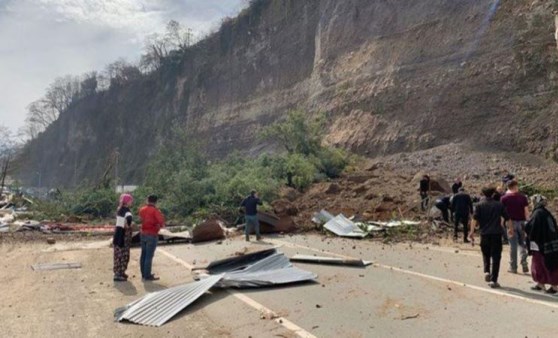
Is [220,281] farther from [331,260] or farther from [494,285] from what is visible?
[494,285]

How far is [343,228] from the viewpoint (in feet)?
53.6

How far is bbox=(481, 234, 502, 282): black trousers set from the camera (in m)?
8.10

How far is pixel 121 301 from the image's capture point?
8.24 metres

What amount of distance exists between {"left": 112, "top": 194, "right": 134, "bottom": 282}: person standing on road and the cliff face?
24125 millimetres

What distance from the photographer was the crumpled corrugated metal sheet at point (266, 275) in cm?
863

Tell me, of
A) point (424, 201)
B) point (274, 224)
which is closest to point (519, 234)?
point (274, 224)

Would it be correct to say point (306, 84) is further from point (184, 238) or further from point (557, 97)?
point (184, 238)

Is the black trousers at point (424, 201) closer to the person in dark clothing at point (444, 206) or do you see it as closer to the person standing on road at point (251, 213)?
the person in dark clothing at point (444, 206)

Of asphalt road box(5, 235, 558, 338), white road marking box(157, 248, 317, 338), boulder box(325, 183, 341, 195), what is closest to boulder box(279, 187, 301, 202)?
boulder box(325, 183, 341, 195)

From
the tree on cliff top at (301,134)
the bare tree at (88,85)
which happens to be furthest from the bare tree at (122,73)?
the tree on cliff top at (301,134)

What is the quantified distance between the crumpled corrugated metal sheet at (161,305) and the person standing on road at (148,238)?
214cm

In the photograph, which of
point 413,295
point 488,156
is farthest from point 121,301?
point 488,156

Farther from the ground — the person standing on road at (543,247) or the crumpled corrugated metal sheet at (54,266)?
the person standing on road at (543,247)

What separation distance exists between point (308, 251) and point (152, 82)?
7876cm
